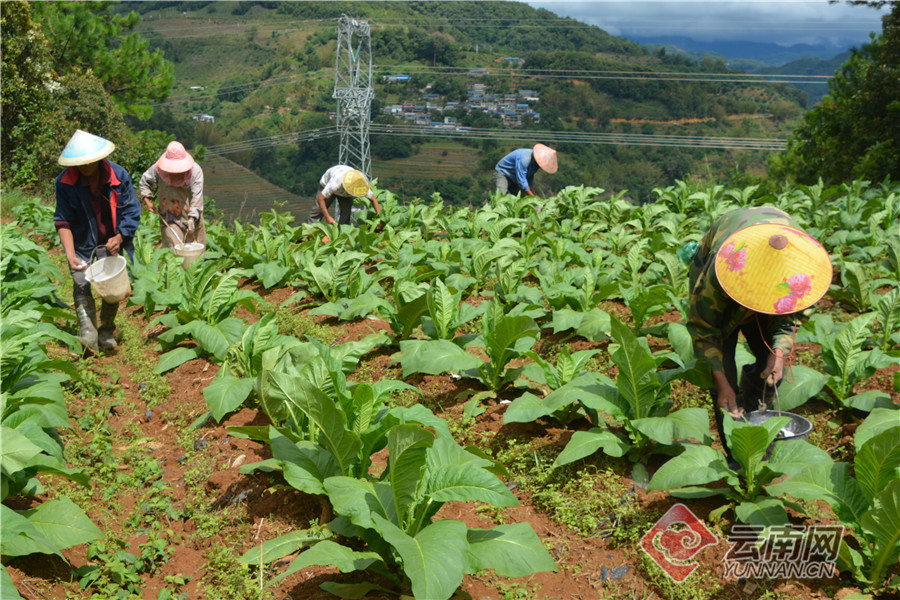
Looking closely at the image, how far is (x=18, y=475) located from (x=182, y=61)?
8009 cm

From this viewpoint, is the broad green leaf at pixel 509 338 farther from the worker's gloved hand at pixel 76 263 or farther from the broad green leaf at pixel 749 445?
the worker's gloved hand at pixel 76 263

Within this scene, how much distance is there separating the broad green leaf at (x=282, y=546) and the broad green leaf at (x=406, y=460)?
490 mm

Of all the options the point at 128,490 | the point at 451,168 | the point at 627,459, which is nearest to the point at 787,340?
the point at 627,459

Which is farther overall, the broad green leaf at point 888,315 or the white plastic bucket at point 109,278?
the white plastic bucket at point 109,278

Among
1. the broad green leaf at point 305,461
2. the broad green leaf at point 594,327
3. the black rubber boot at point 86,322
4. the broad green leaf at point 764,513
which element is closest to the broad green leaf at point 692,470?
the broad green leaf at point 764,513

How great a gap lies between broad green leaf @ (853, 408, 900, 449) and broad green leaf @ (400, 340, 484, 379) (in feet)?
7.08

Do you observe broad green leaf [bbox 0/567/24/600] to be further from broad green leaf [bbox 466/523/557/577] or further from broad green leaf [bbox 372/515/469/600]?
broad green leaf [bbox 466/523/557/577]

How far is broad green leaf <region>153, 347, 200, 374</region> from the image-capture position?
5332 millimetres

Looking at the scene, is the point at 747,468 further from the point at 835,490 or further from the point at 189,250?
the point at 189,250

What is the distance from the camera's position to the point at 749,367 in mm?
4086

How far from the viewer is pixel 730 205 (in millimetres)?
9750

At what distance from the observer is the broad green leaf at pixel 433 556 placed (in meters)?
2.44

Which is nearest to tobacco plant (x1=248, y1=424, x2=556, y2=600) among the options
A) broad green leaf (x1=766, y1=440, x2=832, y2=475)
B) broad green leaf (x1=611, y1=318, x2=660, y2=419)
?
broad green leaf (x1=611, y1=318, x2=660, y2=419)

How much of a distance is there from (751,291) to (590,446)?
47.6 inches
